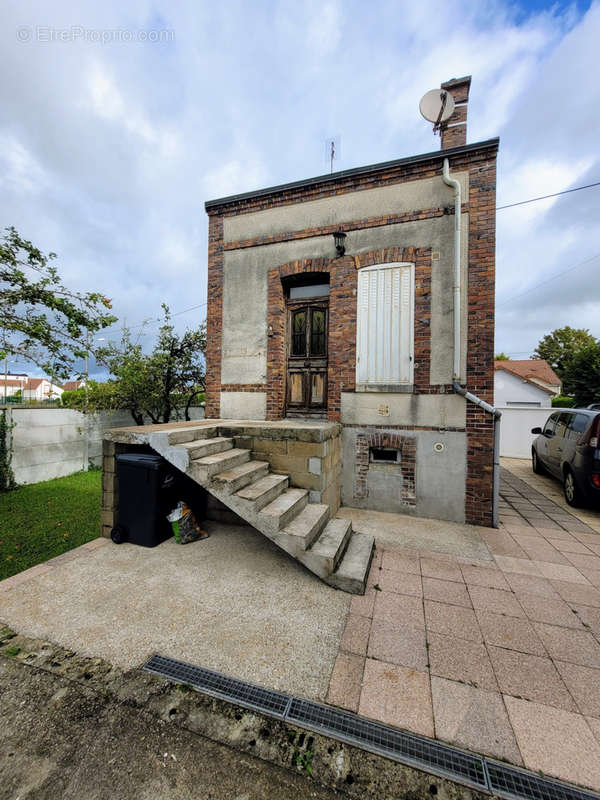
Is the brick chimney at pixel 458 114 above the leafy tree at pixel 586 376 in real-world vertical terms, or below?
above

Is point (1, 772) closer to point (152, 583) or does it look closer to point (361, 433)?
point (152, 583)

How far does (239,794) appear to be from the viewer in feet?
4.44

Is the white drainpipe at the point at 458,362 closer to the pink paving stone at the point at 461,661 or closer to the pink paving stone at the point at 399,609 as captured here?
the pink paving stone at the point at 399,609

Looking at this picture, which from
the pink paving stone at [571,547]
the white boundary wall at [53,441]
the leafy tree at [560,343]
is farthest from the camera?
the leafy tree at [560,343]

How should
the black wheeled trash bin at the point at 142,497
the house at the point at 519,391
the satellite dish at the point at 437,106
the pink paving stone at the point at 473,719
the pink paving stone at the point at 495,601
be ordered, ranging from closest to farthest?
the pink paving stone at the point at 473,719 < the pink paving stone at the point at 495,601 < the black wheeled trash bin at the point at 142,497 < the satellite dish at the point at 437,106 < the house at the point at 519,391

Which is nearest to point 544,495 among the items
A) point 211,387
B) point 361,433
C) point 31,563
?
point 361,433

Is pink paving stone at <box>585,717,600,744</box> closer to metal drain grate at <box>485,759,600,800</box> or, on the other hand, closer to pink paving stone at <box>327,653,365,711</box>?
metal drain grate at <box>485,759,600,800</box>

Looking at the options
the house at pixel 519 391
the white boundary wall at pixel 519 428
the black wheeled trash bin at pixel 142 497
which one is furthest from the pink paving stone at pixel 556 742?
the house at pixel 519 391

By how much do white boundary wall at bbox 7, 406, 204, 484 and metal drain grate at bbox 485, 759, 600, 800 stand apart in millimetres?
7269

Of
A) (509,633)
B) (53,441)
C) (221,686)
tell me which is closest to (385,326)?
(509,633)

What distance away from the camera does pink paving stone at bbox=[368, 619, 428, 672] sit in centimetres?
209

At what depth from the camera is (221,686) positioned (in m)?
1.86

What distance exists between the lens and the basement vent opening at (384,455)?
196 inches

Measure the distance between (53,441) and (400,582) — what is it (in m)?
8.44
